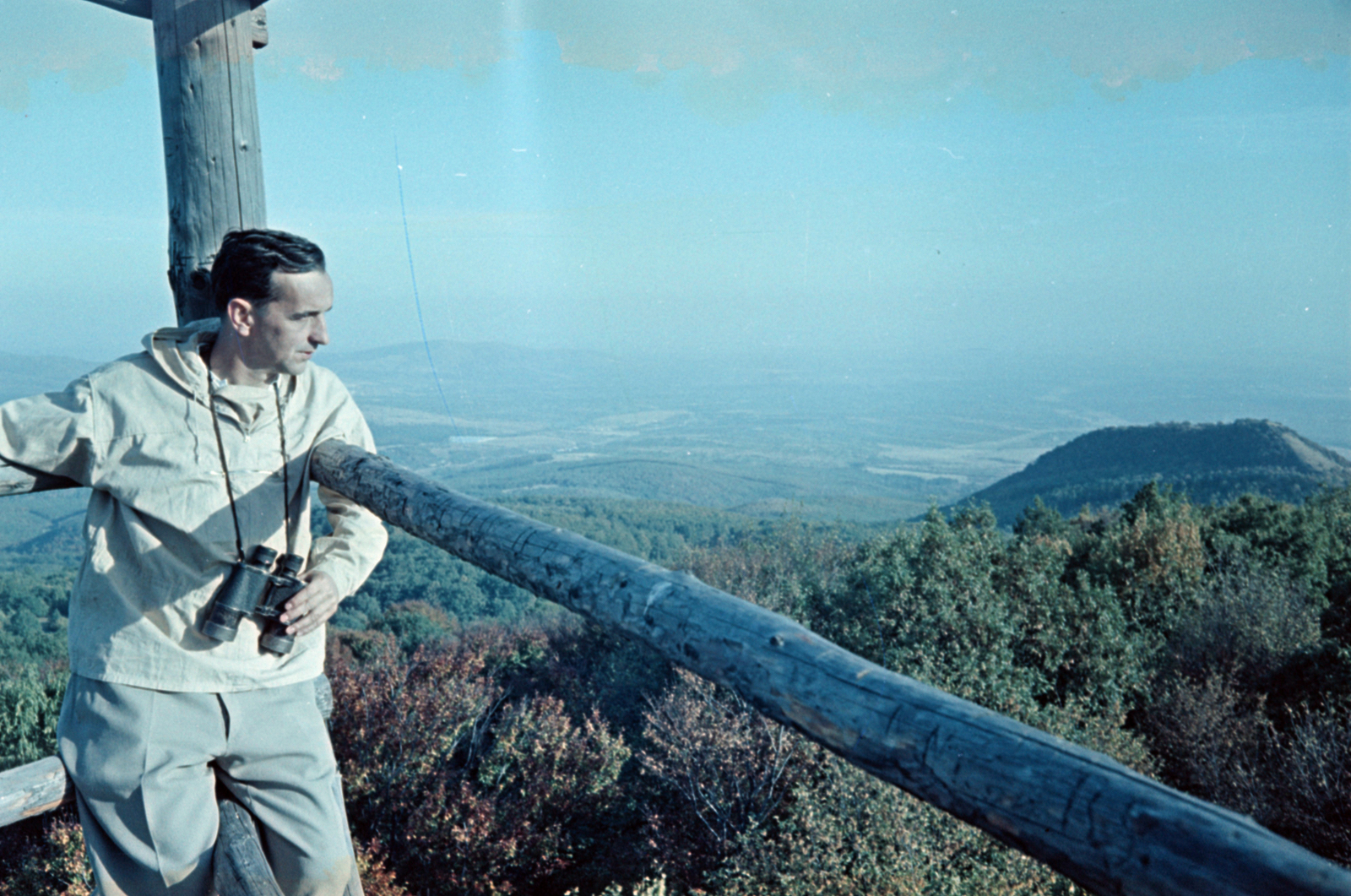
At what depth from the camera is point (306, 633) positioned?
2289mm

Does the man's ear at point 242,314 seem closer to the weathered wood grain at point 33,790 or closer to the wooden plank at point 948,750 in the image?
the wooden plank at point 948,750

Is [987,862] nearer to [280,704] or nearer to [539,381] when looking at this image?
[280,704]

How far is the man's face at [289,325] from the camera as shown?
2.19 m

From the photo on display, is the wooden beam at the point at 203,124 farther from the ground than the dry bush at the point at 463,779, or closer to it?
farther from the ground

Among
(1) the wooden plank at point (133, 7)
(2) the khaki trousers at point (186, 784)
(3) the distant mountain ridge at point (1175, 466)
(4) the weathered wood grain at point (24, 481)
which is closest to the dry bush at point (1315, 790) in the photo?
(2) the khaki trousers at point (186, 784)

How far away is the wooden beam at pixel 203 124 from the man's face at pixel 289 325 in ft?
2.16

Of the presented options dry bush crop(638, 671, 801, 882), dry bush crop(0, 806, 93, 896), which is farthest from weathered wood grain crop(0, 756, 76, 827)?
dry bush crop(638, 671, 801, 882)

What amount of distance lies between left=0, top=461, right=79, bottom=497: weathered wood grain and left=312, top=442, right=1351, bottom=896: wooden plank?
116 cm

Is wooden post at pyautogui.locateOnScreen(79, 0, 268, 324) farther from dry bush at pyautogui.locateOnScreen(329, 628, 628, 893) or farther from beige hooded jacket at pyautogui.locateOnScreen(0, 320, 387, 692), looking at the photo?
dry bush at pyautogui.locateOnScreen(329, 628, 628, 893)

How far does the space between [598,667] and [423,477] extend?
1797 cm

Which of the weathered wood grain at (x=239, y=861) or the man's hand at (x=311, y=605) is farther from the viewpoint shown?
the man's hand at (x=311, y=605)

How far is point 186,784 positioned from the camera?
2098mm

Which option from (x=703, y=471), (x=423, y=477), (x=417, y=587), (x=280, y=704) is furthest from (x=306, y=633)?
(x=703, y=471)

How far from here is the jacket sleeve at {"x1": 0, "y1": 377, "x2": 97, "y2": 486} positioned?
197 cm
